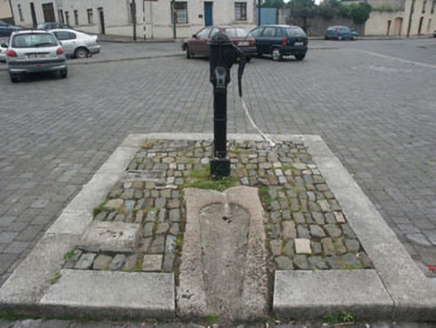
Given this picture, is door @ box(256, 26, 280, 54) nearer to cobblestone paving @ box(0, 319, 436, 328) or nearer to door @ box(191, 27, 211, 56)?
door @ box(191, 27, 211, 56)

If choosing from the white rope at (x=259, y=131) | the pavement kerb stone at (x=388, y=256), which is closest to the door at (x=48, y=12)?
the white rope at (x=259, y=131)

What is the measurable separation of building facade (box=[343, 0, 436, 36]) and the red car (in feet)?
129

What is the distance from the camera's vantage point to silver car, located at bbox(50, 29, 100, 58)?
1897 centimetres

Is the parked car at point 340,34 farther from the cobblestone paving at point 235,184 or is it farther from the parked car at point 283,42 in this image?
the cobblestone paving at point 235,184

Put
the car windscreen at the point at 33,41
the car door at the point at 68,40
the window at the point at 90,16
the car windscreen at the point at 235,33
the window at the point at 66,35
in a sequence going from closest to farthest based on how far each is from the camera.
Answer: the car windscreen at the point at 33,41, the car windscreen at the point at 235,33, the car door at the point at 68,40, the window at the point at 66,35, the window at the point at 90,16

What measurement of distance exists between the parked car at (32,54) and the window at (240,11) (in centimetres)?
2594

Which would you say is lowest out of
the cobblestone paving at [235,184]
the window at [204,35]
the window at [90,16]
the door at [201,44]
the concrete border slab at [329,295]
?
the concrete border slab at [329,295]

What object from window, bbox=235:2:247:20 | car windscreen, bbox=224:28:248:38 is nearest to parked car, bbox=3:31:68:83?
car windscreen, bbox=224:28:248:38

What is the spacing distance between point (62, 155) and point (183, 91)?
17.0ft

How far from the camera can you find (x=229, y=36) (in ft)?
54.6

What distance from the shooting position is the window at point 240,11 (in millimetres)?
35125

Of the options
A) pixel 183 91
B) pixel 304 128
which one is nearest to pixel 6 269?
pixel 304 128

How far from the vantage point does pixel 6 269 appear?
298 centimetres

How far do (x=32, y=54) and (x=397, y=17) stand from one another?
2062 inches
